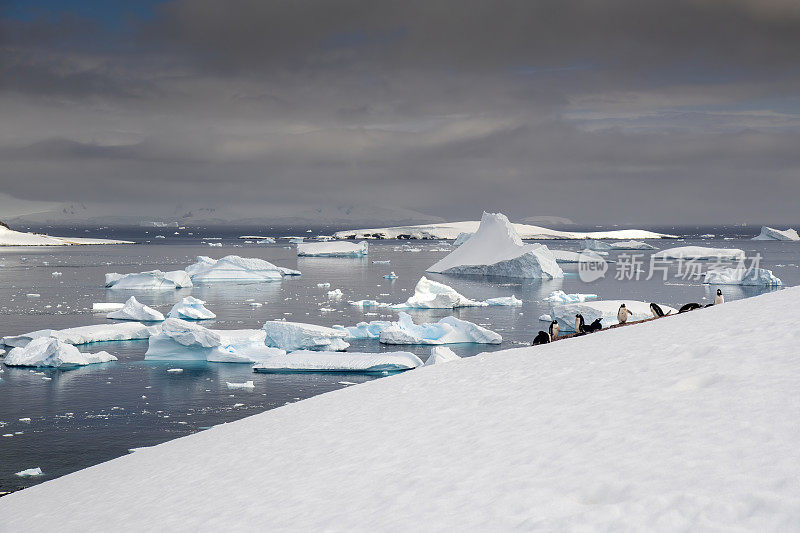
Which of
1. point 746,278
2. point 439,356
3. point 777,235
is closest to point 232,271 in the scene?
point 746,278

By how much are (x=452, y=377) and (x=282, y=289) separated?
28.0 meters

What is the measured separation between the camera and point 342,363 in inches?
658

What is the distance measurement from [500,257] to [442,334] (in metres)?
23.6

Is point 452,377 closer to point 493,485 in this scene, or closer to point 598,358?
point 598,358

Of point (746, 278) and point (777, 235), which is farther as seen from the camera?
point (777, 235)

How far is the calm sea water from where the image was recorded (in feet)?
38.1

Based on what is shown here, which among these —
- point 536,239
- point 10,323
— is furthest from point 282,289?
point 536,239

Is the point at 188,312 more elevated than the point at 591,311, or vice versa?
the point at 591,311

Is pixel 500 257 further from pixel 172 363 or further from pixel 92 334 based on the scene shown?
pixel 172 363

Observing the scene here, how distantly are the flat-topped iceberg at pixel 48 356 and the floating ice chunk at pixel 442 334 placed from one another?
7459mm

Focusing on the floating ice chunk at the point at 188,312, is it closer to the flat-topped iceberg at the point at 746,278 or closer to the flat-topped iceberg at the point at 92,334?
the flat-topped iceberg at the point at 92,334

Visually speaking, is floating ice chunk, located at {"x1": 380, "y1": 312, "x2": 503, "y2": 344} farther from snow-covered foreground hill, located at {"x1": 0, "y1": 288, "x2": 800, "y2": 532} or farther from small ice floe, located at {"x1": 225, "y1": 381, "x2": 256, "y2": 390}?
snow-covered foreground hill, located at {"x1": 0, "y1": 288, "x2": 800, "y2": 532}

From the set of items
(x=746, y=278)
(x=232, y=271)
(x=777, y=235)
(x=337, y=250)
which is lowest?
(x=232, y=271)

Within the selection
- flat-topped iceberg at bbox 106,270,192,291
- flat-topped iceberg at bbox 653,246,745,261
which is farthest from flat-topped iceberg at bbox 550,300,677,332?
flat-topped iceberg at bbox 653,246,745,261
